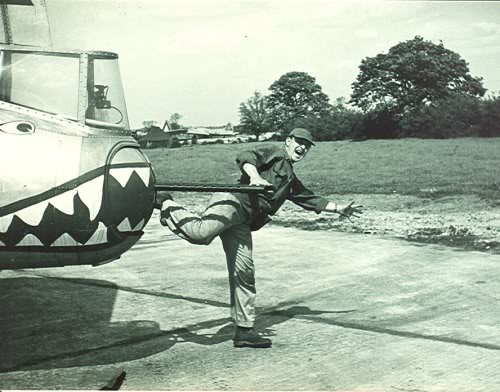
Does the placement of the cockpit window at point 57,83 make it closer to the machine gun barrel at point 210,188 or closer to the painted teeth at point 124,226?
the machine gun barrel at point 210,188

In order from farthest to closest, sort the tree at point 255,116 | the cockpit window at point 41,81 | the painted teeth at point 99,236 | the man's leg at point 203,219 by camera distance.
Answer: the tree at point 255,116, the man's leg at point 203,219, the cockpit window at point 41,81, the painted teeth at point 99,236

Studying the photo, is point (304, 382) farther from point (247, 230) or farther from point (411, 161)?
point (411, 161)

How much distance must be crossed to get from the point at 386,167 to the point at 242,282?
12.7 meters

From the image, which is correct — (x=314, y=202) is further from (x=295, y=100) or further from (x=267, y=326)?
(x=295, y=100)

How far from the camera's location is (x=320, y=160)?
1875 cm

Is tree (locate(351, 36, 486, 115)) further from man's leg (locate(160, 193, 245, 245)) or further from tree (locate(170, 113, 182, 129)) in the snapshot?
man's leg (locate(160, 193, 245, 245))

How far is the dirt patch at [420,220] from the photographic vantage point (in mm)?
10289

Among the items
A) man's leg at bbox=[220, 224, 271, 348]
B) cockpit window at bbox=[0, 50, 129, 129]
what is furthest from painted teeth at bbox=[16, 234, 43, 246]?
man's leg at bbox=[220, 224, 271, 348]

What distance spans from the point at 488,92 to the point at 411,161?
5717mm

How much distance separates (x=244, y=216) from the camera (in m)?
5.34

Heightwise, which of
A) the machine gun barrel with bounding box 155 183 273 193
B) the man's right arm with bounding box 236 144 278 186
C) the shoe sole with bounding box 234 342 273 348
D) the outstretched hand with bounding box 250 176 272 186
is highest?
the man's right arm with bounding box 236 144 278 186

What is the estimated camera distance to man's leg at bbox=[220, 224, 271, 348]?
534 centimetres

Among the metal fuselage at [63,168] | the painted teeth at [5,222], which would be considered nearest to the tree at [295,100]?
the metal fuselage at [63,168]

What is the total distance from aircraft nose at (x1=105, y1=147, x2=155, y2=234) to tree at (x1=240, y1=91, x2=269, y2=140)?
412cm
